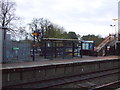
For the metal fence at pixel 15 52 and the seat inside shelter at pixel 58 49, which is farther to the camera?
the seat inside shelter at pixel 58 49

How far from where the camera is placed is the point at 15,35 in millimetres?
28172

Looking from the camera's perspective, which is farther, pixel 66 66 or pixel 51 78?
pixel 66 66

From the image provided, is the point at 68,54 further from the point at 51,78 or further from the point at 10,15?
the point at 10,15

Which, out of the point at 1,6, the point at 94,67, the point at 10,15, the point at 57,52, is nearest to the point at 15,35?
the point at 10,15

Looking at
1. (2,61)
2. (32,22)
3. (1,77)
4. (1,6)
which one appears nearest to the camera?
(1,77)

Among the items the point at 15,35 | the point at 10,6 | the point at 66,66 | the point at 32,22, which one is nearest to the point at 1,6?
the point at 10,6

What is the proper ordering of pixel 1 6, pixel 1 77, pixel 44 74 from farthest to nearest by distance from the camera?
pixel 1 6 → pixel 44 74 → pixel 1 77

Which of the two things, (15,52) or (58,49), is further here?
(58,49)

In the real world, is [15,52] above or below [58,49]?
below

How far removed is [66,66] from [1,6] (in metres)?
20.2

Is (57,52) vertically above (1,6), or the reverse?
(1,6)

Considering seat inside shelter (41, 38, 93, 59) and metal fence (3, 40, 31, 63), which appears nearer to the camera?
metal fence (3, 40, 31, 63)

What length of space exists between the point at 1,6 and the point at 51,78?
2090cm

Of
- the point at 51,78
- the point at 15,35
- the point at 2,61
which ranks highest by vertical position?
the point at 15,35
